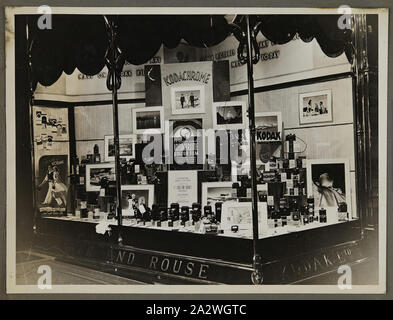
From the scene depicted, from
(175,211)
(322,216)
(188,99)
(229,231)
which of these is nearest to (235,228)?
(229,231)

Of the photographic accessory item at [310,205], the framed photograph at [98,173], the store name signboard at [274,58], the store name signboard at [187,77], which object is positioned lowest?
the photographic accessory item at [310,205]

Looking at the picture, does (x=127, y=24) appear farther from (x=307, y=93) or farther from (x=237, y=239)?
(x=237, y=239)

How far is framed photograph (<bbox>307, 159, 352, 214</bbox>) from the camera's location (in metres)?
1.77

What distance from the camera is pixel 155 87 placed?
1783 mm

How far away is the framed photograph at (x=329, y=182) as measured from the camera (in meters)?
1.77

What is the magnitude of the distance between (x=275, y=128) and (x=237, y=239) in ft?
1.54

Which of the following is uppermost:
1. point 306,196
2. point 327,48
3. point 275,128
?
point 327,48

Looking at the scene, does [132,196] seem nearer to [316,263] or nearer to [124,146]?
[124,146]

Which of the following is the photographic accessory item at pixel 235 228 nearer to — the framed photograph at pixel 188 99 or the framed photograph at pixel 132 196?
the framed photograph at pixel 132 196

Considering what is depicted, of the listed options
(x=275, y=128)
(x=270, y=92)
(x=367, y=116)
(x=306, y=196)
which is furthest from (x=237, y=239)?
(x=367, y=116)

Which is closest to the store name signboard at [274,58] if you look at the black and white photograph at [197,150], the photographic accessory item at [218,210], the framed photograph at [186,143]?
the black and white photograph at [197,150]

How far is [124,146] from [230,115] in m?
0.45

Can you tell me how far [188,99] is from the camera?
178 cm

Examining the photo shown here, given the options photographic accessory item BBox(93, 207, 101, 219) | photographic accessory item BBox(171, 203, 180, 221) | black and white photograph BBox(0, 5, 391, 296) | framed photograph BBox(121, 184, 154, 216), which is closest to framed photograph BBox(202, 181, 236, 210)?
black and white photograph BBox(0, 5, 391, 296)
